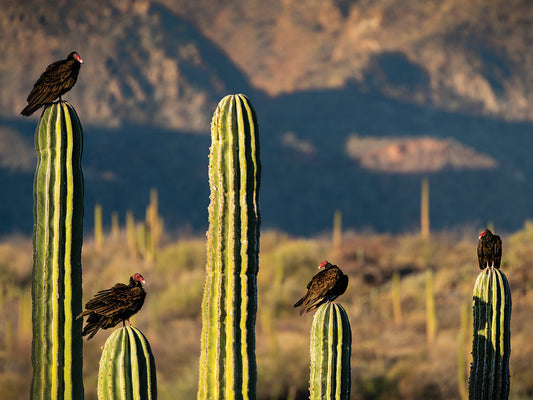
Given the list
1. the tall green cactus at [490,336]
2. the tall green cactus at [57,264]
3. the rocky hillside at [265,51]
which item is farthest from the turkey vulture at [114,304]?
the rocky hillside at [265,51]

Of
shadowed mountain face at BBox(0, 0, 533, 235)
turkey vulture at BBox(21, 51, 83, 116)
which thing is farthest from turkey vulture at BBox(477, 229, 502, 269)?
shadowed mountain face at BBox(0, 0, 533, 235)

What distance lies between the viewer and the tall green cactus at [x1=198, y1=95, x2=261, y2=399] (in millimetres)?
6484

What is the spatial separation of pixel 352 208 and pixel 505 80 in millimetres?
18389

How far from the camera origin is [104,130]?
52719 mm

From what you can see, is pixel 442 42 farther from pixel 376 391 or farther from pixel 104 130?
pixel 376 391

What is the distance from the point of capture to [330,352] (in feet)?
22.5

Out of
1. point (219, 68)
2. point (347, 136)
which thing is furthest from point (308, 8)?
point (347, 136)

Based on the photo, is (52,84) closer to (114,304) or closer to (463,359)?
(114,304)

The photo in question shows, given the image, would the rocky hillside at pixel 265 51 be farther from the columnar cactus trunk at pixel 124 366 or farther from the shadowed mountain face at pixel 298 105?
the columnar cactus trunk at pixel 124 366

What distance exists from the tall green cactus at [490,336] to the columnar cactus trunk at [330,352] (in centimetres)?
147

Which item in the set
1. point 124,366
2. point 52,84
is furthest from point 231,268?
point 52,84

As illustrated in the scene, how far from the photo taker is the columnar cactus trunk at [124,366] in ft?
18.6

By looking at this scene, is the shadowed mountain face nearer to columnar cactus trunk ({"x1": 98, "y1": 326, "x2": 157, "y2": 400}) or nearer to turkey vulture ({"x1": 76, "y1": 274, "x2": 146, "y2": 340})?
turkey vulture ({"x1": 76, "y1": 274, "x2": 146, "y2": 340})

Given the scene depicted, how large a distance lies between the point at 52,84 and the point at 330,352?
2.77 m
